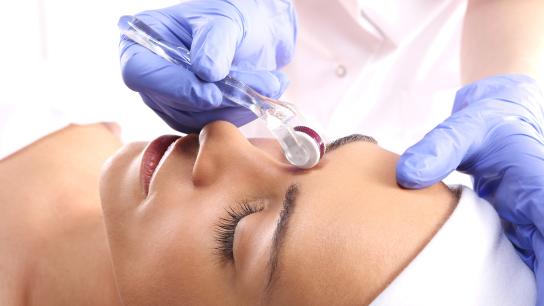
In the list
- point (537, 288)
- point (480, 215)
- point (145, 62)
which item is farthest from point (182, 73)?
point (537, 288)

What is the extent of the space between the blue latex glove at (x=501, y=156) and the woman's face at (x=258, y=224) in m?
0.05

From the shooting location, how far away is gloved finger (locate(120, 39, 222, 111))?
3.44 feet

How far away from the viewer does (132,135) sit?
1.47 m

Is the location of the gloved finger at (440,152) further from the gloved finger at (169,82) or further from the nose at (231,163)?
the gloved finger at (169,82)

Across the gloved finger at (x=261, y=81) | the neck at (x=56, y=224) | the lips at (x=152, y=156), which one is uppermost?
the gloved finger at (x=261, y=81)

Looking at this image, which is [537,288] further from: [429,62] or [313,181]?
[429,62]

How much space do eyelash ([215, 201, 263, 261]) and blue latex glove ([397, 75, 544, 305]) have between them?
9.8 inches

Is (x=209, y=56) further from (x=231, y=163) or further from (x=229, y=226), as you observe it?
(x=229, y=226)

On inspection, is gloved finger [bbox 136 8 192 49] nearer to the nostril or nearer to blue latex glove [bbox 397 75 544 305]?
the nostril

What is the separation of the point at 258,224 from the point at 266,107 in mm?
236

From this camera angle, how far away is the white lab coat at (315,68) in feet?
4.43

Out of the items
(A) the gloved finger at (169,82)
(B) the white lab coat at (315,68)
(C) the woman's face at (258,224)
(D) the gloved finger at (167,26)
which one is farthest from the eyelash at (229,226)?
(B) the white lab coat at (315,68)

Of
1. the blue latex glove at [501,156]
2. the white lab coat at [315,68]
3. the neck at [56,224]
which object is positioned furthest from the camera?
the white lab coat at [315,68]

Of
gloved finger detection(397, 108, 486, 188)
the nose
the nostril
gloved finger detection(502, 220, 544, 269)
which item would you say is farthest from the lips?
gloved finger detection(502, 220, 544, 269)
